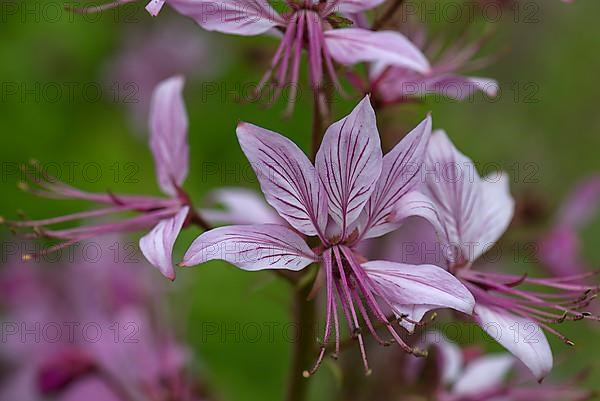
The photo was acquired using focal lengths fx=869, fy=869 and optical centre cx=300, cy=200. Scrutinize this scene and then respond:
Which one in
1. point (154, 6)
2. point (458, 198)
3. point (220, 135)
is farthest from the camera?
point (220, 135)

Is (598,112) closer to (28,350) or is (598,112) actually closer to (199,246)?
(28,350)

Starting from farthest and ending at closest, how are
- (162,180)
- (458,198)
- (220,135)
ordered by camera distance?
(220,135), (162,180), (458,198)

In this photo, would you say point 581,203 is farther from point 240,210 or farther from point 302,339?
point 302,339

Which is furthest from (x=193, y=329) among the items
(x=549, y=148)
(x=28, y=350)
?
(x=549, y=148)

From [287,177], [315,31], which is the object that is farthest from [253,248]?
[315,31]

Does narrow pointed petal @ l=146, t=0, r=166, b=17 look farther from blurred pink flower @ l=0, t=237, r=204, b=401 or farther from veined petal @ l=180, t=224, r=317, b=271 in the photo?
blurred pink flower @ l=0, t=237, r=204, b=401

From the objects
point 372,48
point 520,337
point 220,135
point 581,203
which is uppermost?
point 372,48

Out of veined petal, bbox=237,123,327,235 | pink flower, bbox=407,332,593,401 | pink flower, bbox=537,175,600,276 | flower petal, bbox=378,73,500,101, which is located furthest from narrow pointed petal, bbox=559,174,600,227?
veined petal, bbox=237,123,327,235
